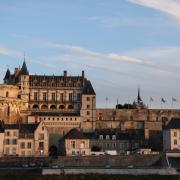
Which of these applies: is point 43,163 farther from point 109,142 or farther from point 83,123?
point 83,123

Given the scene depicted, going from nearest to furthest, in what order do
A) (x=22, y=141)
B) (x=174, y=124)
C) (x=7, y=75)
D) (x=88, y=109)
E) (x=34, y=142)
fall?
(x=22, y=141), (x=34, y=142), (x=174, y=124), (x=88, y=109), (x=7, y=75)

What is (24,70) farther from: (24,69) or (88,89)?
(88,89)

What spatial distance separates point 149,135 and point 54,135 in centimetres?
1451

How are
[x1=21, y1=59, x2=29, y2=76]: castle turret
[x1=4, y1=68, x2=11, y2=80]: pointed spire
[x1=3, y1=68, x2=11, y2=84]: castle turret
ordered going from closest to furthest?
[x1=21, y1=59, x2=29, y2=76]: castle turret
[x1=3, y1=68, x2=11, y2=84]: castle turret
[x1=4, y1=68, x2=11, y2=80]: pointed spire

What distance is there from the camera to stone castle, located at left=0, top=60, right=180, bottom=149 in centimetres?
9756

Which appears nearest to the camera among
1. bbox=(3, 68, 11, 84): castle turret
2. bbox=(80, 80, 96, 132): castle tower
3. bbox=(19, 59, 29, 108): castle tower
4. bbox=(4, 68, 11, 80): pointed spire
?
bbox=(80, 80, 96, 132): castle tower

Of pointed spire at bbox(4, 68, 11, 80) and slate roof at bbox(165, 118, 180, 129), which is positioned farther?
pointed spire at bbox(4, 68, 11, 80)

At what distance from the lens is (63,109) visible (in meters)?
102

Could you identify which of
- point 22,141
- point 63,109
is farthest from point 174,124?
point 63,109

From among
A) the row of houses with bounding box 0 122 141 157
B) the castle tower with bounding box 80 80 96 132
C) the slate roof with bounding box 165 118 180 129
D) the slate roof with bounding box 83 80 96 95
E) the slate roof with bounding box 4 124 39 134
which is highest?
the slate roof with bounding box 83 80 96 95

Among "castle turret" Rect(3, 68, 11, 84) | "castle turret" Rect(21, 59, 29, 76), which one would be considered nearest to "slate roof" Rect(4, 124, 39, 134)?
"castle turret" Rect(21, 59, 29, 76)

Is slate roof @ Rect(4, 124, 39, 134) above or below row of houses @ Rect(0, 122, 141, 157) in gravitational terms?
above

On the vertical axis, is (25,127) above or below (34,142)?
above

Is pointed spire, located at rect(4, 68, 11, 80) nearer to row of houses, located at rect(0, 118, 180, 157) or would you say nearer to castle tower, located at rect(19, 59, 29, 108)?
castle tower, located at rect(19, 59, 29, 108)
